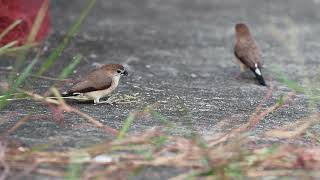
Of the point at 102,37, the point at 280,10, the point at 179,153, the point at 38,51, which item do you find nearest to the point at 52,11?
the point at 102,37

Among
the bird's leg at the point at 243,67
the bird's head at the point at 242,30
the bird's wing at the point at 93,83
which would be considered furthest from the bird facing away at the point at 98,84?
the bird's head at the point at 242,30

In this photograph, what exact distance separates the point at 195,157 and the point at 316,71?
11.5ft

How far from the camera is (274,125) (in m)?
5.12

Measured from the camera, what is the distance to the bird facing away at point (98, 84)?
18.2ft

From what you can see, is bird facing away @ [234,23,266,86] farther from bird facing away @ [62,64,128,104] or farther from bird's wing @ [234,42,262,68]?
bird facing away @ [62,64,128,104]

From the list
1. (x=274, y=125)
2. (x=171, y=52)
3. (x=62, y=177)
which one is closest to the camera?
(x=62, y=177)

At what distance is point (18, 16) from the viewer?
7.17 metres

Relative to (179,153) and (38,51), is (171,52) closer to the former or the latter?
(38,51)

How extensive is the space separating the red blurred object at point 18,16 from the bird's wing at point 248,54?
6.92ft

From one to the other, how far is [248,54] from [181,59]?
792mm

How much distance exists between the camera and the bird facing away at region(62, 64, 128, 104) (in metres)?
5.55

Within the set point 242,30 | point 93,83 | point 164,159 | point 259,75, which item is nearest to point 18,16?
point 93,83

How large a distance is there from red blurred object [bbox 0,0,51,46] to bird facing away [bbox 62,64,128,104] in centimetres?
158

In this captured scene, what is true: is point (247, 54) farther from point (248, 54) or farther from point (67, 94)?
point (67, 94)
